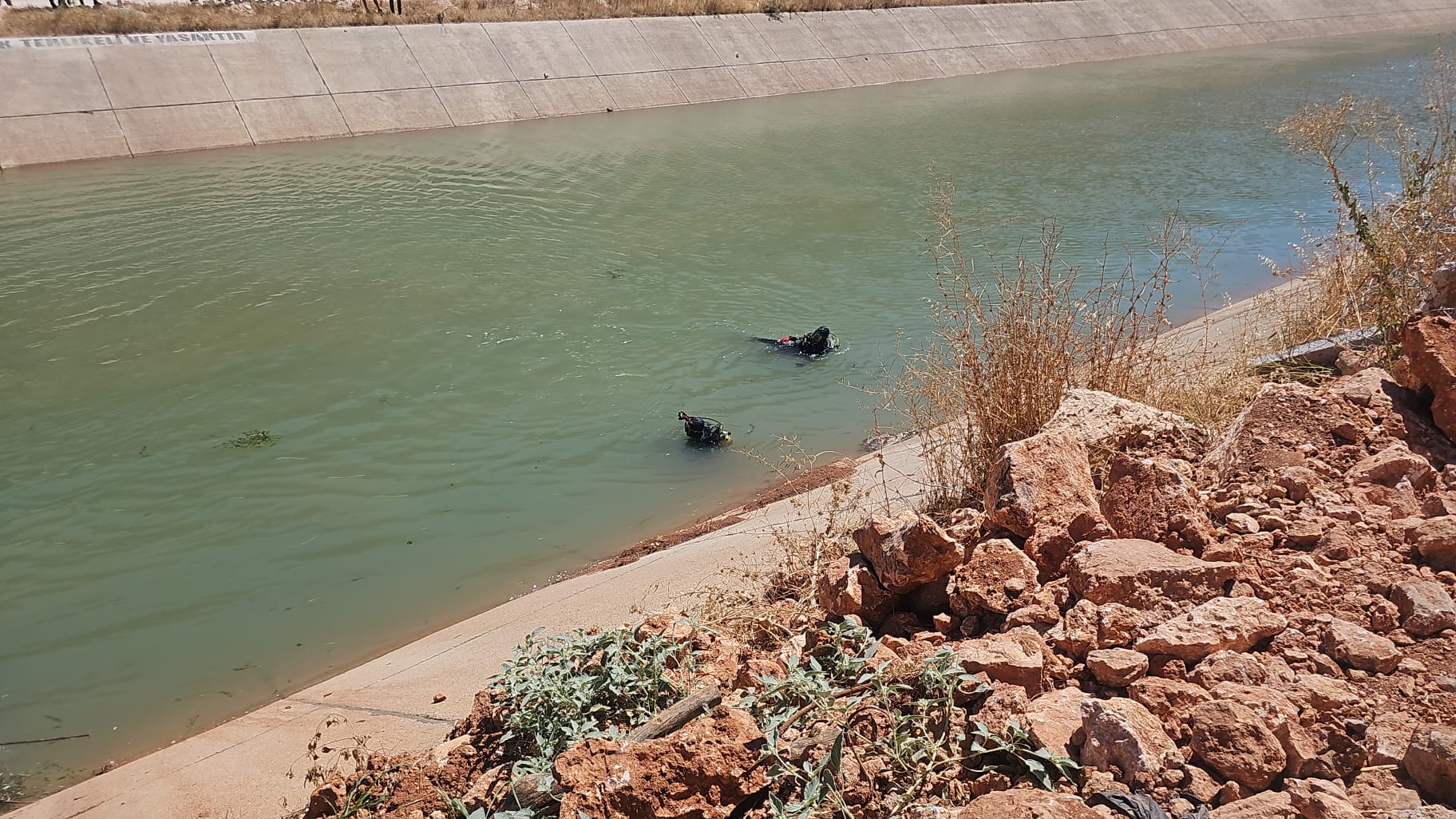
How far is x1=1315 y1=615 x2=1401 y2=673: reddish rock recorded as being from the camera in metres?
2.78

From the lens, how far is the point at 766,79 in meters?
27.3

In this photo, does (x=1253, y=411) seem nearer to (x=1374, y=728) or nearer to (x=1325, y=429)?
(x=1325, y=429)

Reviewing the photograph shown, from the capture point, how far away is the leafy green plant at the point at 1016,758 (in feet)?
8.70

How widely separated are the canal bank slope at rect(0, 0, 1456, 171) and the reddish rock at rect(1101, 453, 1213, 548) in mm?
20492

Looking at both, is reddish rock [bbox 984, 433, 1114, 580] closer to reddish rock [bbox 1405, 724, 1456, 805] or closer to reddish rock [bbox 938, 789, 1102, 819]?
reddish rock [bbox 938, 789, 1102, 819]

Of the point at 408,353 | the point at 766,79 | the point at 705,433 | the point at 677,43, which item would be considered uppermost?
the point at 677,43

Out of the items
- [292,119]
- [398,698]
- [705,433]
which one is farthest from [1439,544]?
[292,119]

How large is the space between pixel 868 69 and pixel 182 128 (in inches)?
696

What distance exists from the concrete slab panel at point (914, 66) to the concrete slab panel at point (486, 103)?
11.5 m

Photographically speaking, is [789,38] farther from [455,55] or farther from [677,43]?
[455,55]

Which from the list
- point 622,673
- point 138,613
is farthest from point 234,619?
point 622,673

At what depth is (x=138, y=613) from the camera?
6.37 metres

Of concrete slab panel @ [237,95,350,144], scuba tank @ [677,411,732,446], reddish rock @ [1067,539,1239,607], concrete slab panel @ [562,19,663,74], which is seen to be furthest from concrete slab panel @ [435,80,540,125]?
reddish rock @ [1067,539,1239,607]

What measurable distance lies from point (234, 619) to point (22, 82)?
1789cm
